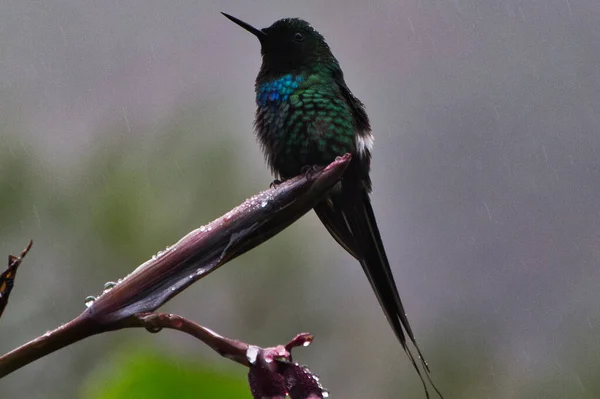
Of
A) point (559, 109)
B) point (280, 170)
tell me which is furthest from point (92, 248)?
point (559, 109)

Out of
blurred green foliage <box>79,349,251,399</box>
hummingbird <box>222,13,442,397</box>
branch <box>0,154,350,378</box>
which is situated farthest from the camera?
hummingbird <box>222,13,442,397</box>

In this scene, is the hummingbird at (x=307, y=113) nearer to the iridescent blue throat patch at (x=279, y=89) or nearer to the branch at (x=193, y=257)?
the iridescent blue throat patch at (x=279, y=89)

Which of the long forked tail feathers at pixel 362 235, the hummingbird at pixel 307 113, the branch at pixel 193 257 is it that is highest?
the hummingbird at pixel 307 113

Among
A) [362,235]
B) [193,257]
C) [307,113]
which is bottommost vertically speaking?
[193,257]

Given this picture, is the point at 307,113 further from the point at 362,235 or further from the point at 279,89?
the point at 362,235

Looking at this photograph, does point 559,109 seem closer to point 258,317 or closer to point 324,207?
point 258,317

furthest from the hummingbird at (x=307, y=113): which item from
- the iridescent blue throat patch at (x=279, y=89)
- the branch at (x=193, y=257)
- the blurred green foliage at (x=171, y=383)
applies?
the branch at (x=193, y=257)

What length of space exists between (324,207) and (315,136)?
20cm

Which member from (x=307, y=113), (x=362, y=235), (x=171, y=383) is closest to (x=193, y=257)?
(x=171, y=383)

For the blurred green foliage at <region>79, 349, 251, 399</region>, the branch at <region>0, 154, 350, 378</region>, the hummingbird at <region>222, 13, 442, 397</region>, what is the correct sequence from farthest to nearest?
the hummingbird at <region>222, 13, 442, 397</region>
the blurred green foliage at <region>79, 349, 251, 399</region>
the branch at <region>0, 154, 350, 378</region>

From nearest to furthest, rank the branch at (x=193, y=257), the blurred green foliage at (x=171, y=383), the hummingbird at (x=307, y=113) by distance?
the branch at (x=193, y=257) < the blurred green foliage at (x=171, y=383) < the hummingbird at (x=307, y=113)

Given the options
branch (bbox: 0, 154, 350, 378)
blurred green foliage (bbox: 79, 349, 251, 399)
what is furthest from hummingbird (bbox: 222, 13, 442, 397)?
branch (bbox: 0, 154, 350, 378)

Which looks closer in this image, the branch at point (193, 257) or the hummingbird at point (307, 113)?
the branch at point (193, 257)

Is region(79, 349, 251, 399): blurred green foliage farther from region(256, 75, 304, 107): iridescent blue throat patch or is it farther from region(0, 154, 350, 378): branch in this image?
region(256, 75, 304, 107): iridescent blue throat patch
